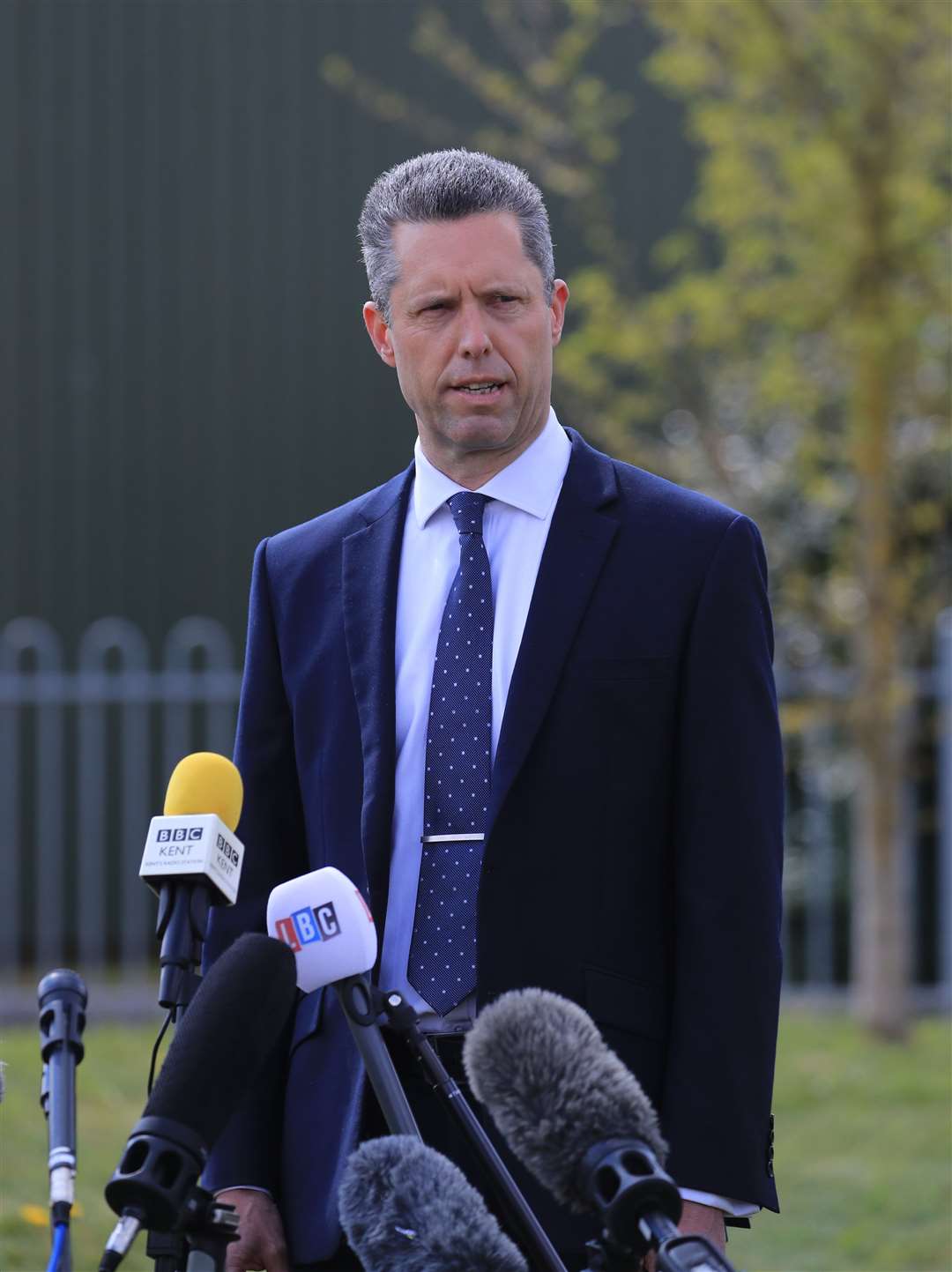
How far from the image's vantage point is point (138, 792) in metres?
9.39

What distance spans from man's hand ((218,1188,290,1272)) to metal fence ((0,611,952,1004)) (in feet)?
20.8

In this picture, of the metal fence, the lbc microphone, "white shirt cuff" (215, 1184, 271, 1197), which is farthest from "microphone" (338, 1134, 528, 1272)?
the metal fence

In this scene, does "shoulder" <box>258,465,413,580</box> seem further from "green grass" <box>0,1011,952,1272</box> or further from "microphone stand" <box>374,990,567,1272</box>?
"green grass" <box>0,1011,952,1272</box>

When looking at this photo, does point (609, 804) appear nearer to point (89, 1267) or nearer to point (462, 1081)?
point (462, 1081)

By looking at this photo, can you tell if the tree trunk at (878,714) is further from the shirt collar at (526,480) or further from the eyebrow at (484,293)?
the eyebrow at (484,293)

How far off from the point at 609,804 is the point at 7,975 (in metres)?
7.15

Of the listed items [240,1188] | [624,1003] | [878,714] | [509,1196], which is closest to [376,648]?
[624,1003]

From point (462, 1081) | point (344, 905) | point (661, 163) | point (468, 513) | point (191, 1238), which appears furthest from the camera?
point (661, 163)

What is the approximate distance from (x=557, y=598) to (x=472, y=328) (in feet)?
1.21

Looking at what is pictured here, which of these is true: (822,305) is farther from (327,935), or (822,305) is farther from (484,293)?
(327,935)

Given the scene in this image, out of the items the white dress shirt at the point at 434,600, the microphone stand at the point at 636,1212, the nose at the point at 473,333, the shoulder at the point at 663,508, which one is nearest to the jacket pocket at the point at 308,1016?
the white dress shirt at the point at 434,600

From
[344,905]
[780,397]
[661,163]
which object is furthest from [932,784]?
[344,905]

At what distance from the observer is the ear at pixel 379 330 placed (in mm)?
2764

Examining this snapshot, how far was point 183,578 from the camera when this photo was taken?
424 inches
